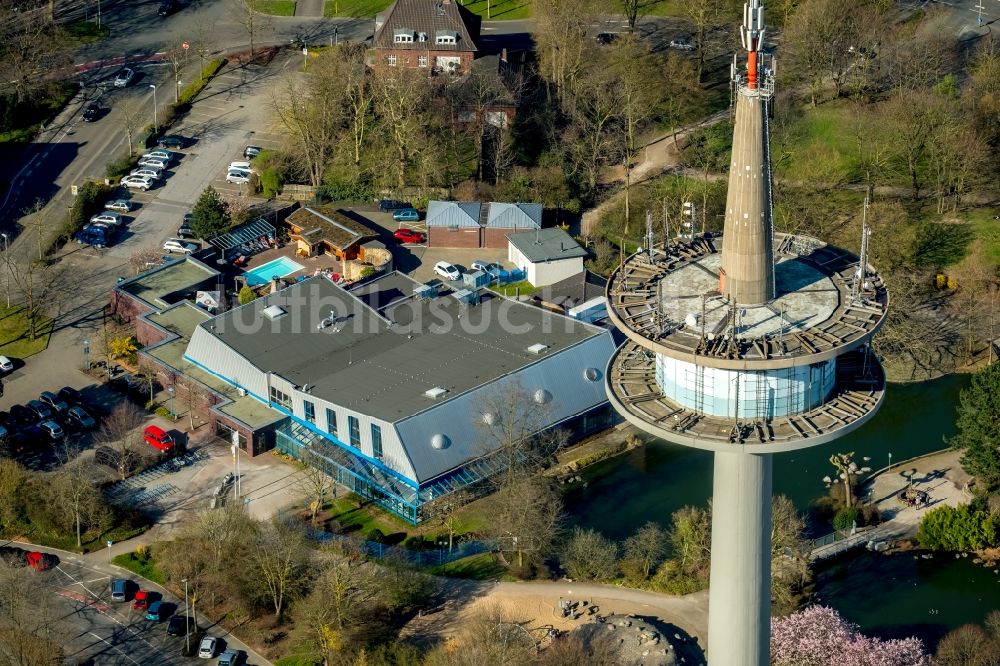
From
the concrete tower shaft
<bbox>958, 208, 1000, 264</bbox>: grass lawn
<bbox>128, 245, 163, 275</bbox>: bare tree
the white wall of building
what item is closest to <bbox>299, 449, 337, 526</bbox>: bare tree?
the white wall of building

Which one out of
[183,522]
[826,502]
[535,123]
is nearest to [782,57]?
[535,123]

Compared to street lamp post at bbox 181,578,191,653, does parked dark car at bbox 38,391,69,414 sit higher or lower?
higher

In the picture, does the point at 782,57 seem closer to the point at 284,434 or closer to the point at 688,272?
the point at 284,434

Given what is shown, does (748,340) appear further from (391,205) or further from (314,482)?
(391,205)

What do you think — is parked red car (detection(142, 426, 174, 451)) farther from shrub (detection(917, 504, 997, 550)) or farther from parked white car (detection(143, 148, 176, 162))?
shrub (detection(917, 504, 997, 550))

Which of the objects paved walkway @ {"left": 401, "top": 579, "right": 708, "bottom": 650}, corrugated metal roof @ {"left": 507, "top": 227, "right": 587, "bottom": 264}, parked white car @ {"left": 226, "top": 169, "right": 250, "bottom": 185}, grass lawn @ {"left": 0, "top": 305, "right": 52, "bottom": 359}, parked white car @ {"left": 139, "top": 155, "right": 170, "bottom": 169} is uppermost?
parked white car @ {"left": 139, "top": 155, "right": 170, "bottom": 169}

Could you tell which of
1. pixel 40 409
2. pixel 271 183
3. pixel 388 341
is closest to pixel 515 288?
pixel 388 341
